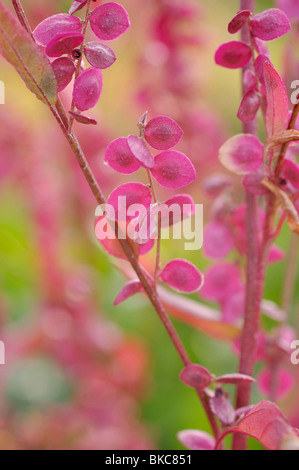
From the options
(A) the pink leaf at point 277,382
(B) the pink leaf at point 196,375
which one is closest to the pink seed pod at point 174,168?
(B) the pink leaf at point 196,375

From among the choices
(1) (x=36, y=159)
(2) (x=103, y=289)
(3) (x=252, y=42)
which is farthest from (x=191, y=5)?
(2) (x=103, y=289)

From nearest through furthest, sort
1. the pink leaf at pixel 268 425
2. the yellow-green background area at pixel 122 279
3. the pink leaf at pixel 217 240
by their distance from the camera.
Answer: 1. the pink leaf at pixel 268 425
2. the pink leaf at pixel 217 240
3. the yellow-green background area at pixel 122 279

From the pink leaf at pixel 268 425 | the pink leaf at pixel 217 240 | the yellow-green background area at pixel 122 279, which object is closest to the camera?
the pink leaf at pixel 268 425

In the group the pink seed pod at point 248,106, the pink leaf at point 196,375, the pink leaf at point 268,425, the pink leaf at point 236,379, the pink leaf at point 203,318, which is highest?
the pink seed pod at point 248,106

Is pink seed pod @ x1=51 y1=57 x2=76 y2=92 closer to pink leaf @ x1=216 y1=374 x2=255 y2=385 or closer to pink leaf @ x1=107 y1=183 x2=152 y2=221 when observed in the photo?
pink leaf @ x1=107 y1=183 x2=152 y2=221

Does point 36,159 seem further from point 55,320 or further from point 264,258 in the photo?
point 264,258

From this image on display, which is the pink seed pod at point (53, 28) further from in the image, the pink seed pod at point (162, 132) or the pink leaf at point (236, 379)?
the pink leaf at point (236, 379)
